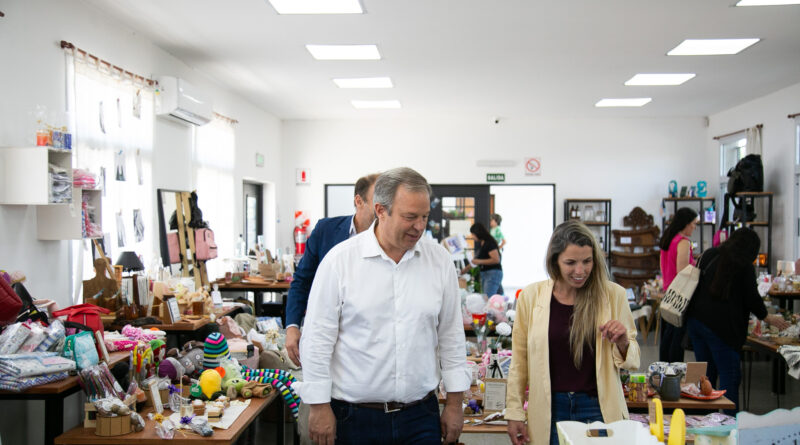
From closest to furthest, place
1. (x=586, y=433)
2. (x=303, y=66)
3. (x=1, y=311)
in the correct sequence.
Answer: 1. (x=586, y=433)
2. (x=1, y=311)
3. (x=303, y=66)

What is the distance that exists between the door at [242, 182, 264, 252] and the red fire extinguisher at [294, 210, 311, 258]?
2.42ft

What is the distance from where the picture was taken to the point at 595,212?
11070 mm

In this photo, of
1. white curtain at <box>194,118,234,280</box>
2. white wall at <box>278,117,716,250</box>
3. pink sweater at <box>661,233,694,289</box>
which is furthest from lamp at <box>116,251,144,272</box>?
white wall at <box>278,117,716,250</box>

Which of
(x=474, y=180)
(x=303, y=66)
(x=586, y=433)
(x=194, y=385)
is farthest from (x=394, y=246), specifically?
(x=474, y=180)

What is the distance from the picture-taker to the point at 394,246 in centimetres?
207

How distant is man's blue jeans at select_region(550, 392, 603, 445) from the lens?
235 cm

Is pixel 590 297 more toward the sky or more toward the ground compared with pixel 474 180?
more toward the ground

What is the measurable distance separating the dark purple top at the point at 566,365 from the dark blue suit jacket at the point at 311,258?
3.78 feet

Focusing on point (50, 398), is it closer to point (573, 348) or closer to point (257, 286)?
point (573, 348)

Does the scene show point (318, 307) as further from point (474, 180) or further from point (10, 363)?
point (474, 180)

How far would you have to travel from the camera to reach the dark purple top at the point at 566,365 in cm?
238

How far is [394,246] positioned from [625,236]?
381 inches

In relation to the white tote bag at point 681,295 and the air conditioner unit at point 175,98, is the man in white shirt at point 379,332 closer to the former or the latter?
the white tote bag at point 681,295

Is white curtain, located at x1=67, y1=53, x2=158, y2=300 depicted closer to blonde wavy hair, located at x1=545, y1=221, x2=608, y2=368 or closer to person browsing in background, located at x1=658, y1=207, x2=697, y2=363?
blonde wavy hair, located at x1=545, y1=221, x2=608, y2=368
